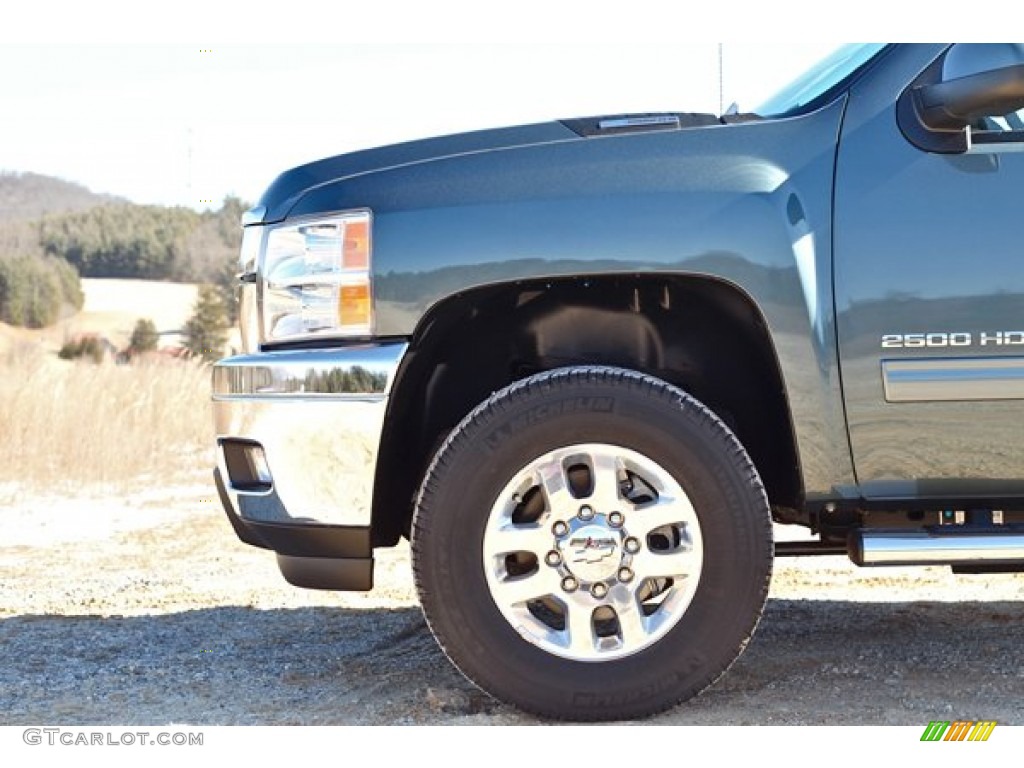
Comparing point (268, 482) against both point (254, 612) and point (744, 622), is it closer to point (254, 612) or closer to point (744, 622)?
point (744, 622)

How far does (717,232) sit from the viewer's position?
3.73 meters

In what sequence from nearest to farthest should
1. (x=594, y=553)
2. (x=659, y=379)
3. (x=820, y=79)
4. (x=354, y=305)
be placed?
(x=594, y=553), (x=354, y=305), (x=659, y=379), (x=820, y=79)

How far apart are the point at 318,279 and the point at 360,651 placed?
1670mm

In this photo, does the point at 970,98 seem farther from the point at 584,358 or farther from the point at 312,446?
the point at 312,446

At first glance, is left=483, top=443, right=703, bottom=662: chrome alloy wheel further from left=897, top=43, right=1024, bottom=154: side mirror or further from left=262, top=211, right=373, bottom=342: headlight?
left=897, top=43, right=1024, bottom=154: side mirror

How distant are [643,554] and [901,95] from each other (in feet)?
4.66

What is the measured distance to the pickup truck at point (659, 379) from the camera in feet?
12.2

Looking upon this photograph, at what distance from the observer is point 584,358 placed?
4.10 m

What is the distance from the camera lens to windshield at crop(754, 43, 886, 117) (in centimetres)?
404

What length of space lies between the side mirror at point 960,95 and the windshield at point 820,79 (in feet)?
0.71

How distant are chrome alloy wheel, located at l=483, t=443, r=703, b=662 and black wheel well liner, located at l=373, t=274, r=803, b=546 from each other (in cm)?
41

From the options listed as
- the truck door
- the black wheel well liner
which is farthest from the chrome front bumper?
the truck door

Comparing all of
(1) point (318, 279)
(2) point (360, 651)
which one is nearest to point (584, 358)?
(1) point (318, 279)

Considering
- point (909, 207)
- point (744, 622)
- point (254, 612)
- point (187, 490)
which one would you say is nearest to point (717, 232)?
point (909, 207)
